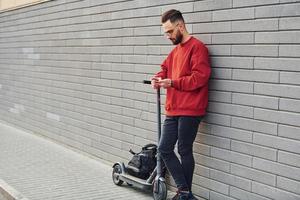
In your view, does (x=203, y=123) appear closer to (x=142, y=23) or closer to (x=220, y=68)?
(x=220, y=68)

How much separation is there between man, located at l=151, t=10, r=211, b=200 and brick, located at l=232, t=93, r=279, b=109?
0.35 m

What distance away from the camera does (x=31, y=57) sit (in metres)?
10.5

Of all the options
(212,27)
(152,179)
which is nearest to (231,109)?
(212,27)

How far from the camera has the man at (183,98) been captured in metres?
5.05

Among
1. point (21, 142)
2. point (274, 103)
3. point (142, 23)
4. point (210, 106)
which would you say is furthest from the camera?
point (21, 142)

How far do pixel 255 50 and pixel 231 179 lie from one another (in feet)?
4.35

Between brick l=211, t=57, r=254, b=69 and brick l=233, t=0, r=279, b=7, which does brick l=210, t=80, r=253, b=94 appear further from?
brick l=233, t=0, r=279, b=7

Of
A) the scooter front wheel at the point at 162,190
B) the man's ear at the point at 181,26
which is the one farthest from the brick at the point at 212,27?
the scooter front wheel at the point at 162,190

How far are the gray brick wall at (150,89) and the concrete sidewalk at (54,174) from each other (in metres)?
0.35

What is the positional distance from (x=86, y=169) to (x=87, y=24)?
2354mm

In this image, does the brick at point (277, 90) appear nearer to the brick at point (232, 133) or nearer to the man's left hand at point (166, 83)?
the brick at point (232, 133)

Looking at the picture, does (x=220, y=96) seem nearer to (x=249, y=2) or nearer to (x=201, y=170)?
(x=201, y=170)

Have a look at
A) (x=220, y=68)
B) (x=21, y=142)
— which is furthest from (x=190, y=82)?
(x=21, y=142)

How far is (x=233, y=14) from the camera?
16.3 ft
